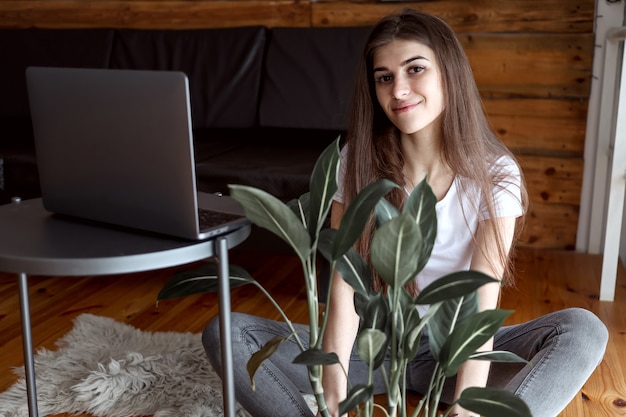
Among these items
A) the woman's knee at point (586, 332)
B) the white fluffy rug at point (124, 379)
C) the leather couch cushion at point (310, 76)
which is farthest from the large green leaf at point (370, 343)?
the leather couch cushion at point (310, 76)

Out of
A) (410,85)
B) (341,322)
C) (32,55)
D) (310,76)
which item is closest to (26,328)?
(341,322)

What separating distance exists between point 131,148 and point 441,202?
0.63 m

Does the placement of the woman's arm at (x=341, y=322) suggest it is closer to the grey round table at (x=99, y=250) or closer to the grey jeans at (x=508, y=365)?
the grey jeans at (x=508, y=365)

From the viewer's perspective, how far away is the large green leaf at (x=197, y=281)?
1111 mm

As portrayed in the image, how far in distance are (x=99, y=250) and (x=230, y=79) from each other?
6.32 ft

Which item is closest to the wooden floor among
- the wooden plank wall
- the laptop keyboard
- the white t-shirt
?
the wooden plank wall

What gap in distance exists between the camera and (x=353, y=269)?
100cm

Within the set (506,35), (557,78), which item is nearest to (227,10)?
(506,35)

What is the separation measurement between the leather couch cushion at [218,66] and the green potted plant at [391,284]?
198 centimetres

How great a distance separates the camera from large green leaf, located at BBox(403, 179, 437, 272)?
0.94m

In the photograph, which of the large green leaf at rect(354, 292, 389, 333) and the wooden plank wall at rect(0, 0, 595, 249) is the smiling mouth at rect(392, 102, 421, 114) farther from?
Answer: the wooden plank wall at rect(0, 0, 595, 249)

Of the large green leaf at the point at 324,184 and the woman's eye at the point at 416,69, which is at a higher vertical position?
the woman's eye at the point at 416,69

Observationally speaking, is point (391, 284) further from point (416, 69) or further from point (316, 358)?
point (416, 69)

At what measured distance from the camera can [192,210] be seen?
1.11m
